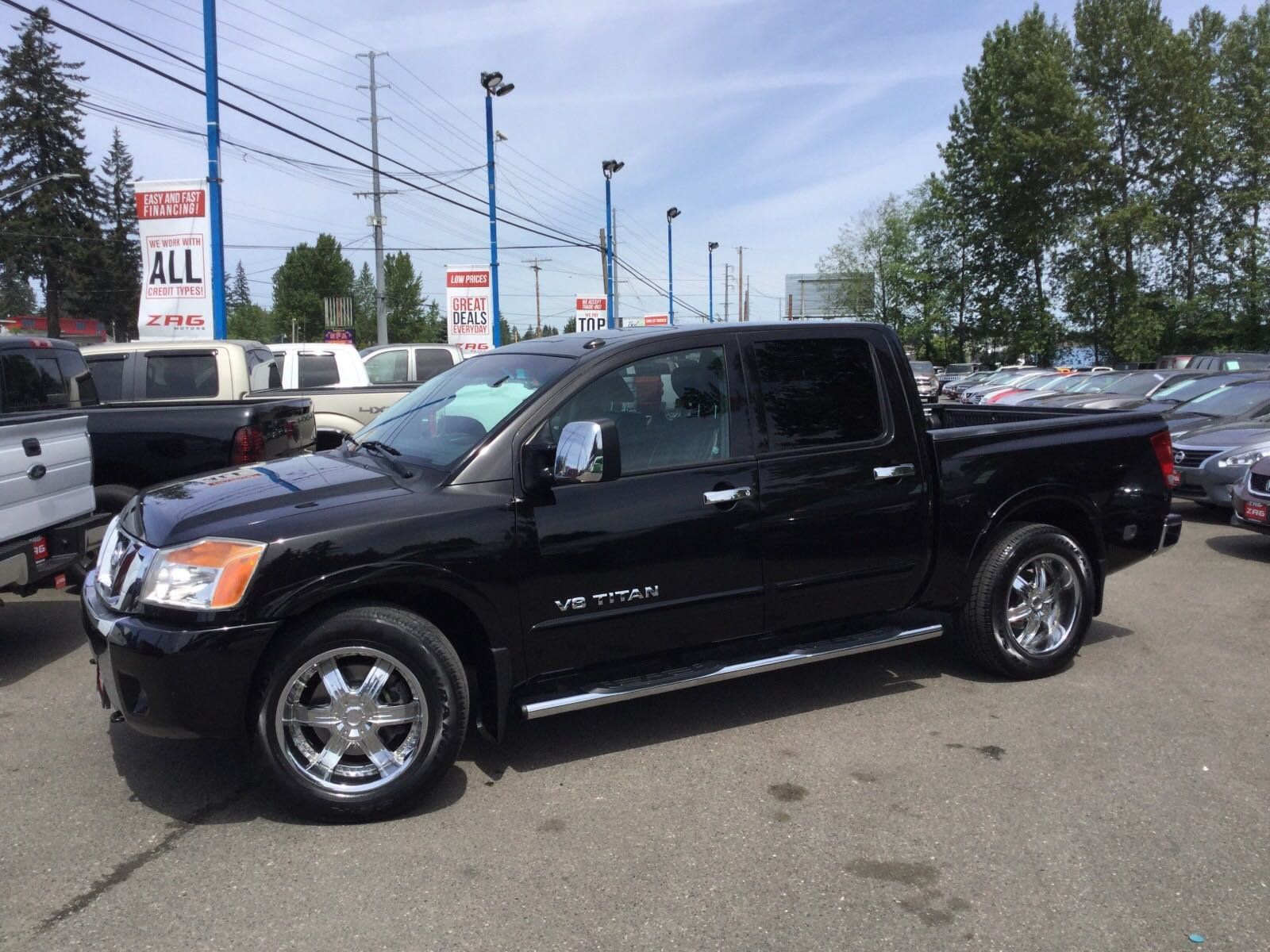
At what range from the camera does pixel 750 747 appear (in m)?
4.45

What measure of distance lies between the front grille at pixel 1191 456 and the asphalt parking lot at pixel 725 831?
593cm

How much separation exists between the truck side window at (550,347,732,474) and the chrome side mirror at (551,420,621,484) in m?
0.25

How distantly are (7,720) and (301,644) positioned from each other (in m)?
2.33

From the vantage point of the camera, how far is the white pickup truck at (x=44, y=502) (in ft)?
17.6

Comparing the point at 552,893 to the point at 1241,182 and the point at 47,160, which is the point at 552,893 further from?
the point at 47,160

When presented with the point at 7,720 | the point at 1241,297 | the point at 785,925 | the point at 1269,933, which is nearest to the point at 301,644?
the point at 785,925

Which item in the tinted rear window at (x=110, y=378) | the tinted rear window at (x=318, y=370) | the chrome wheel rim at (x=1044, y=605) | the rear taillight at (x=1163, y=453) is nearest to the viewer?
the chrome wheel rim at (x=1044, y=605)

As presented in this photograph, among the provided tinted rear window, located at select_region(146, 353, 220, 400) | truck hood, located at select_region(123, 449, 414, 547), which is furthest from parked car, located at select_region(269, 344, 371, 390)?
truck hood, located at select_region(123, 449, 414, 547)

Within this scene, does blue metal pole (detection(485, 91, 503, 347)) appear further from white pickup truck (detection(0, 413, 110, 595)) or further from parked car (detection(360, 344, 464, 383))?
white pickup truck (detection(0, 413, 110, 595))

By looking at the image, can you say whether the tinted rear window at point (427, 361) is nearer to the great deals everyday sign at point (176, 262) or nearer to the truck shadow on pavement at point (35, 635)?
the great deals everyday sign at point (176, 262)

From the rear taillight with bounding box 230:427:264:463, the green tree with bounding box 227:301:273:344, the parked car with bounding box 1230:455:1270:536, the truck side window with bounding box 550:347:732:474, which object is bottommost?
the parked car with bounding box 1230:455:1270:536

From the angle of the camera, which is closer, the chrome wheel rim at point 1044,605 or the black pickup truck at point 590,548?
the black pickup truck at point 590,548

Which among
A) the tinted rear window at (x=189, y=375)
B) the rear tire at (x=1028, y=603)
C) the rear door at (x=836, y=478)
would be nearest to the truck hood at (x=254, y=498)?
the rear door at (x=836, y=478)

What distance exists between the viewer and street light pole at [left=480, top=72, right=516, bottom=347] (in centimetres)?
2534
